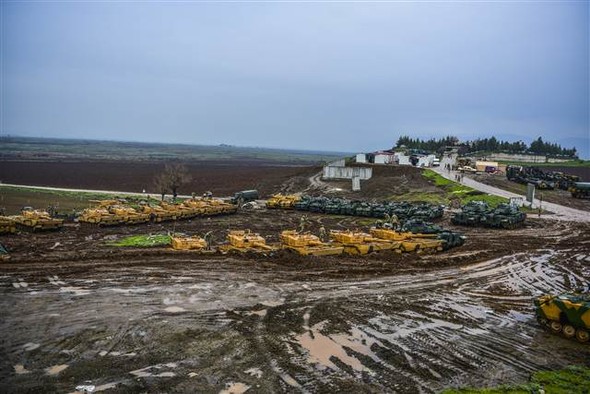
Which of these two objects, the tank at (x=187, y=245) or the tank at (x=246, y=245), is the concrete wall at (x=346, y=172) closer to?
the tank at (x=246, y=245)

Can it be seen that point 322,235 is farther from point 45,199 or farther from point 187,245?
point 45,199

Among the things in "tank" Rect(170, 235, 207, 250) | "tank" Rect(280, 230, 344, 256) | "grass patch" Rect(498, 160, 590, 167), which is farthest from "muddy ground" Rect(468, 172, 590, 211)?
"tank" Rect(170, 235, 207, 250)

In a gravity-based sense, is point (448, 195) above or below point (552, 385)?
A: above

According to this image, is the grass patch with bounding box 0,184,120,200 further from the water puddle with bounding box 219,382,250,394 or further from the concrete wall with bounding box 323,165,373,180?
the water puddle with bounding box 219,382,250,394

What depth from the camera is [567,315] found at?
14320 millimetres

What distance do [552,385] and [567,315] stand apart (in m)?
3.63

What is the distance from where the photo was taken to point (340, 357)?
41.8ft

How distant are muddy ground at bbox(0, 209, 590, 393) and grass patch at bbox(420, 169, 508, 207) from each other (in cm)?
2019

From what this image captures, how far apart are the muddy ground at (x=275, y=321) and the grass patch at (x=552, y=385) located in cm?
38

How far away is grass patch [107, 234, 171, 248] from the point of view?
27538 mm

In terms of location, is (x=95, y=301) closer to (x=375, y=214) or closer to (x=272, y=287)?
(x=272, y=287)

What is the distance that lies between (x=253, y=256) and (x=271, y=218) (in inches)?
654

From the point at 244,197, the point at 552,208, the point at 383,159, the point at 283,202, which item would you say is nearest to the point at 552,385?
the point at 552,208

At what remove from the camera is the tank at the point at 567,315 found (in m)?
14.0
